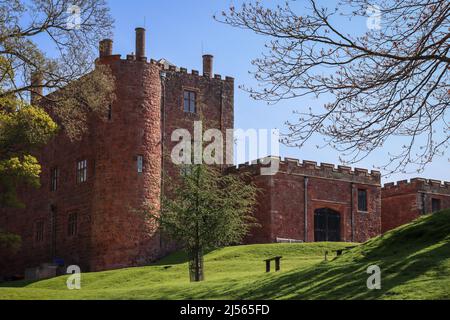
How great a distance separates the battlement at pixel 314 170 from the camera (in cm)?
4522

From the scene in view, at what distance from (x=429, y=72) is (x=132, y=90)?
25455mm

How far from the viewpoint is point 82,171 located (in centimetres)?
4381

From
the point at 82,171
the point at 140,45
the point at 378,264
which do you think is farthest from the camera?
the point at 82,171

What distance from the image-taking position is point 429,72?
18359 millimetres

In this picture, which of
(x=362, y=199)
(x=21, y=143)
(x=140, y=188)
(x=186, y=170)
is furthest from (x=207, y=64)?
(x=186, y=170)

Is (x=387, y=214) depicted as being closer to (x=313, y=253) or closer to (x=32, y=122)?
(x=313, y=253)

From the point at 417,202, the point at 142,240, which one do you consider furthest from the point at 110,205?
the point at 417,202

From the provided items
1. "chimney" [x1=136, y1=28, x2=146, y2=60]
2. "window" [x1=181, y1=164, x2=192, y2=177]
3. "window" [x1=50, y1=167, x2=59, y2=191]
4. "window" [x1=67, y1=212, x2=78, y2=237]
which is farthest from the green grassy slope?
"window" [x1=50, y1=167, x2=59, y2=191]

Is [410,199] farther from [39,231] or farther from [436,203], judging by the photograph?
[39,231]

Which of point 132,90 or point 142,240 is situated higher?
point 132,90

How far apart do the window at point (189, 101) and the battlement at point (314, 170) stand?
4.29 m

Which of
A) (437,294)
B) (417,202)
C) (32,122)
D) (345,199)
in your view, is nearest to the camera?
(437,294)

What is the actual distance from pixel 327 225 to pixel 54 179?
16184 mm
